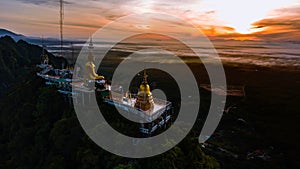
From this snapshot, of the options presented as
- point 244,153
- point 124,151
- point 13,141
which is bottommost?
point 244,153

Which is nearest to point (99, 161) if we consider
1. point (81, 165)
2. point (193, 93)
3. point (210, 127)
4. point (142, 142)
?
point (81, 165)

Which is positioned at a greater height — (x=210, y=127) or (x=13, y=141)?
(x=13, y=141)

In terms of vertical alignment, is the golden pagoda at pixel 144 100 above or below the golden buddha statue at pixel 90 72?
below

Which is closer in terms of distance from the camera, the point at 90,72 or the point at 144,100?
the point at 144,100

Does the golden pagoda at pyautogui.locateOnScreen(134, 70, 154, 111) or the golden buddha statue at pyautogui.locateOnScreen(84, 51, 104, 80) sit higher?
the golden buddha statue at pyautogui.locateOnScreen(84, 51, 104, 80)

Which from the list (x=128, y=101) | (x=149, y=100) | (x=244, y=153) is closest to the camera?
(x=149, y=100)

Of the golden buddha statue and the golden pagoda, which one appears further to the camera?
the golden buddha statue

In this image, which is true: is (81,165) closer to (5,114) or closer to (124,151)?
(124,151)

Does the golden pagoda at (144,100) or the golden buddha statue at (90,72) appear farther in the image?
the golden buddha statue at (90,72)

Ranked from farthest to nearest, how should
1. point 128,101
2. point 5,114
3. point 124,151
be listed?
point 5,114 → point 128,101 → point 124,151

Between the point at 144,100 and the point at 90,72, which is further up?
the point at 90,72

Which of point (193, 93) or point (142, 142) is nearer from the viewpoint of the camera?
point (142, 142)
